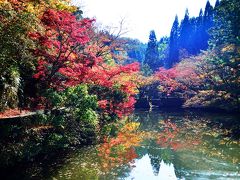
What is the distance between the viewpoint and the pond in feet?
38.8

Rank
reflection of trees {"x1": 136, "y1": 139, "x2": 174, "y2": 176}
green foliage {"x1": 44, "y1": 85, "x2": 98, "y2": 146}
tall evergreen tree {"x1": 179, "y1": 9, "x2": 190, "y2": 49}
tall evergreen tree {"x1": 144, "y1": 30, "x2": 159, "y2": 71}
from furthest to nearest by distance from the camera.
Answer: tall evergreen tree {"x1": 179, "y1": 9, "x2": 190, "y2": 49}
tall evergreen tree {"x1": 144, "y1": 30, "x2": 159, "y2": 71}
reflection of trees {"x1": 136, "y1": 139, "x2": 174, "y2": 176}
green foliage {"x1": 44, "y1": 85, "x2": 98, "y2": 146}

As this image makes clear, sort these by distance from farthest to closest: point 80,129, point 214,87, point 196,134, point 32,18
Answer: point 214,87
point 196,134
point 80,129
point 32,18

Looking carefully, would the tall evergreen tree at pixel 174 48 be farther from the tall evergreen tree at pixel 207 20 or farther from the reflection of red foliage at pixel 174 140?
the reflection of red foliage at pixel 174 140

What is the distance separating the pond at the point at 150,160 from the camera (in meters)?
11.8

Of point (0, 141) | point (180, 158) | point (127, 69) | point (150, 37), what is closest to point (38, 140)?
point (0, 141)

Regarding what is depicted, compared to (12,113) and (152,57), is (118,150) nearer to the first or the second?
(12,113)

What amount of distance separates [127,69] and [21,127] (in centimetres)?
1047

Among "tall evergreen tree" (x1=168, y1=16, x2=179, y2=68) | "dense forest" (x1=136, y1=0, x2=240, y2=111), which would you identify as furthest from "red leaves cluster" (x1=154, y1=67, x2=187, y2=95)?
"tall evergreen tree" (x1=168, y1=16, x2=179, y2=68)

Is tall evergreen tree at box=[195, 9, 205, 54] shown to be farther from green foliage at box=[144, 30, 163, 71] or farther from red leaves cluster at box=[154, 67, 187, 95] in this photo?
red leaves cluster at box=[154, 67, 187, 95]

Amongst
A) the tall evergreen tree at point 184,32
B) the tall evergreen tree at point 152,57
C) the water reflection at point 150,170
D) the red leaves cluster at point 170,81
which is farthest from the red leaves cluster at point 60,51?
the tall evergreen tree at point 184,32

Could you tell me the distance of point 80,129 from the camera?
51.3 ft

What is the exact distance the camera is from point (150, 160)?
1455cm

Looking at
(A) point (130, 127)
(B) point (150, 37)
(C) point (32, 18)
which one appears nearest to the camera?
(C) point (32, 18)

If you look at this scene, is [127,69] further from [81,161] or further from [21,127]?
[21,127]
